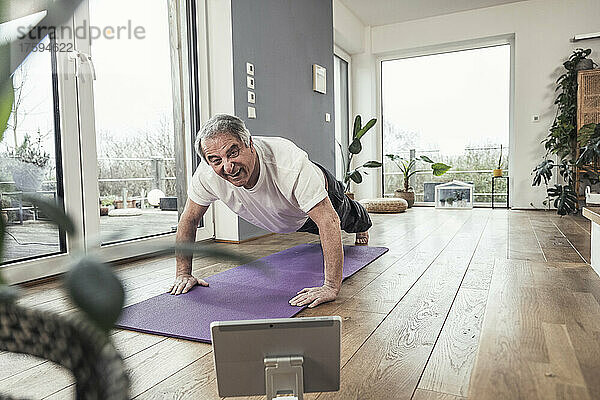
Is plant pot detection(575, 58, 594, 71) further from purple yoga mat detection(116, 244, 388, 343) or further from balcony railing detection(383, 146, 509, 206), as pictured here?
purple yoga mat detection(116, 244, 388, 343)

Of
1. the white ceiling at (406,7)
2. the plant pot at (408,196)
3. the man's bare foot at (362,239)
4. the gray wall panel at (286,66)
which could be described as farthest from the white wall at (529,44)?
the man's bare foot at (362,239)

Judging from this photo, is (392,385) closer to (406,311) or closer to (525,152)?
(406,311)

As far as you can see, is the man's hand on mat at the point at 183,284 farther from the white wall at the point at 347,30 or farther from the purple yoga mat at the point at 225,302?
the white wall at the point at 347,30

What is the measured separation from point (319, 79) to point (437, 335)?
11.7 ft

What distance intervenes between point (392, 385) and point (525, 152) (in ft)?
17.8

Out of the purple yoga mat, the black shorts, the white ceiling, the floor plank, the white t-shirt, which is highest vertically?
the white ceiling

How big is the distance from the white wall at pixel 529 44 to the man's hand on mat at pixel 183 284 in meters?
4.99

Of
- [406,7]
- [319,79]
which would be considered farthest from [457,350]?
[406,7]

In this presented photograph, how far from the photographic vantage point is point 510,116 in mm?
5980

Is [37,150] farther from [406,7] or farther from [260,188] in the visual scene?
[406,7]

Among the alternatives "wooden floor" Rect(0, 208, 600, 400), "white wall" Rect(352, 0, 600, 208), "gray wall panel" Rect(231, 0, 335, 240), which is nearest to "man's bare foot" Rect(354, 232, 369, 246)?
"wooden floor" Rect(0, 208, 600, 400)

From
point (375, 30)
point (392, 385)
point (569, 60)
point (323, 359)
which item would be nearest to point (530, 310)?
point (392, 385)

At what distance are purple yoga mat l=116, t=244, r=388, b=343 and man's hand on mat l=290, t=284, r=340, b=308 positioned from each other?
0.03m

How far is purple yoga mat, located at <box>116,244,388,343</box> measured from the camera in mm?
1554
